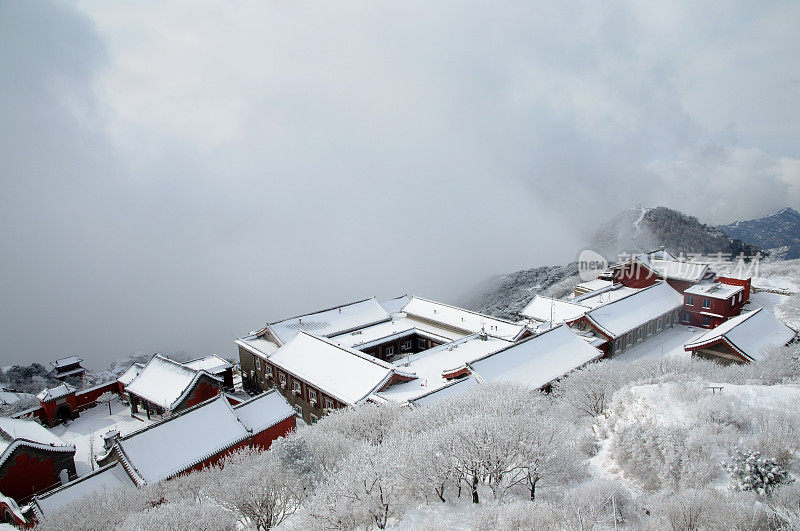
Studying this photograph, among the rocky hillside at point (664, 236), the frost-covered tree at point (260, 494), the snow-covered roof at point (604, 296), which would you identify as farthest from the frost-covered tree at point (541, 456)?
the rocky hillside at point (664, 236)

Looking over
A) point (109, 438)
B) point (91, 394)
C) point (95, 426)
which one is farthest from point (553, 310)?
point (91, 394)

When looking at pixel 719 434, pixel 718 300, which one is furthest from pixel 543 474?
pixel 718 300

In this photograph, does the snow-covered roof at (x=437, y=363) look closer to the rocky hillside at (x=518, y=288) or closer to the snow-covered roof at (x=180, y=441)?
the snow-covered roof at (x=180, y=441)

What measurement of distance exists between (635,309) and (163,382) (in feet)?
143

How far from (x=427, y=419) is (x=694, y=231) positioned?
112 meters

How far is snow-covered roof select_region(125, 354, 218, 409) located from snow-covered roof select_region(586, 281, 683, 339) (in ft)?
113

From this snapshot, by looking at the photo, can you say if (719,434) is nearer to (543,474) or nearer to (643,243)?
(543,474)

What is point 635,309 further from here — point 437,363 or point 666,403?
point 666,403

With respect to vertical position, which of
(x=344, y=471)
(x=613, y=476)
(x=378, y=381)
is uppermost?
(x=344, y=471)

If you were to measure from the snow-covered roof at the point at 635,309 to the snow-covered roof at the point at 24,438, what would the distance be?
1684 inches

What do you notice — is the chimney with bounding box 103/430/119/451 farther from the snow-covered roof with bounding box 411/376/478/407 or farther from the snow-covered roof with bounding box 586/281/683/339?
the snow-covered roof with bounding box 586/281/683/339

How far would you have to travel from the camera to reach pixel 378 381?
31297mm

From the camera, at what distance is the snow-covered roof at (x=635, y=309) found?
4191 cm

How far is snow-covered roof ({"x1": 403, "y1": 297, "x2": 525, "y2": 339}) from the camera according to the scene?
137 feet
